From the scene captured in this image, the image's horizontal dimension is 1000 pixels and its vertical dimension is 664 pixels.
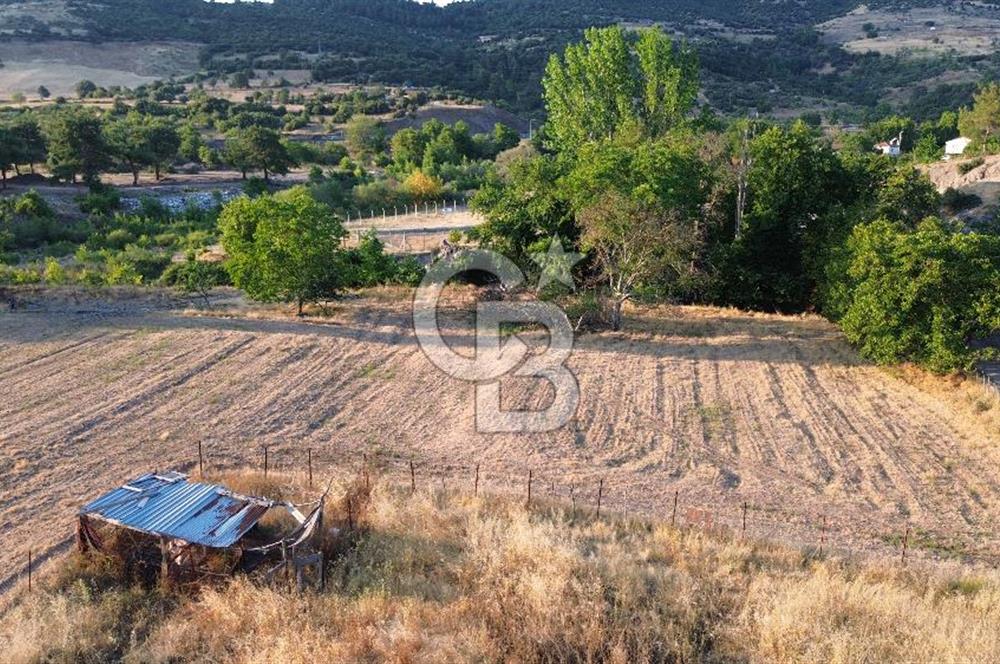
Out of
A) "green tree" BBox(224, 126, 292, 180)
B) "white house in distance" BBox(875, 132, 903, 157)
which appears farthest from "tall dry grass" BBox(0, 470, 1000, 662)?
"white house in distance" BBox(875, 132, 903, 157)

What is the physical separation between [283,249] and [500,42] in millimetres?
100715

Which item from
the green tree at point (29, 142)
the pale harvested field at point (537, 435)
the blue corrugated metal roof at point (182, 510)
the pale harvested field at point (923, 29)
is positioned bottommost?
the pale harvested field at point (537, 435)

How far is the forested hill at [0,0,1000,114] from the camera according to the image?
266 ft

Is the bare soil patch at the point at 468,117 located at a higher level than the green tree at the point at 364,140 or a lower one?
higher

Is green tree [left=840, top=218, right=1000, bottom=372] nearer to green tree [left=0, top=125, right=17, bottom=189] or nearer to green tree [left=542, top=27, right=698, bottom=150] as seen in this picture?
green tree [left=542, top=27, right=698, bottom=150]

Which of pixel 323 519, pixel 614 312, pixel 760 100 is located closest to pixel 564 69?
pixel 614 312

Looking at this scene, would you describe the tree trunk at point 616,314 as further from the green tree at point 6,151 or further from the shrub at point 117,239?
the green tree at point 6,151

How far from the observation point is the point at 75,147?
39.4 meters

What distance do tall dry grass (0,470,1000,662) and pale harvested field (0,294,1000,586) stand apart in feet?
5.05

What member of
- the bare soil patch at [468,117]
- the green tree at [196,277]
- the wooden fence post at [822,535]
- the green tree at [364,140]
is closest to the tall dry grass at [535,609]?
the wooden fence post at [822,535]

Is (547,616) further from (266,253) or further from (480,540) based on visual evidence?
(266,253)

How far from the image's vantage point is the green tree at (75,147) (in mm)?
39062

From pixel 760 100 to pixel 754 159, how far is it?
58.7m

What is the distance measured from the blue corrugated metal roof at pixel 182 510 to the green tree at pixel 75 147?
3678cm
